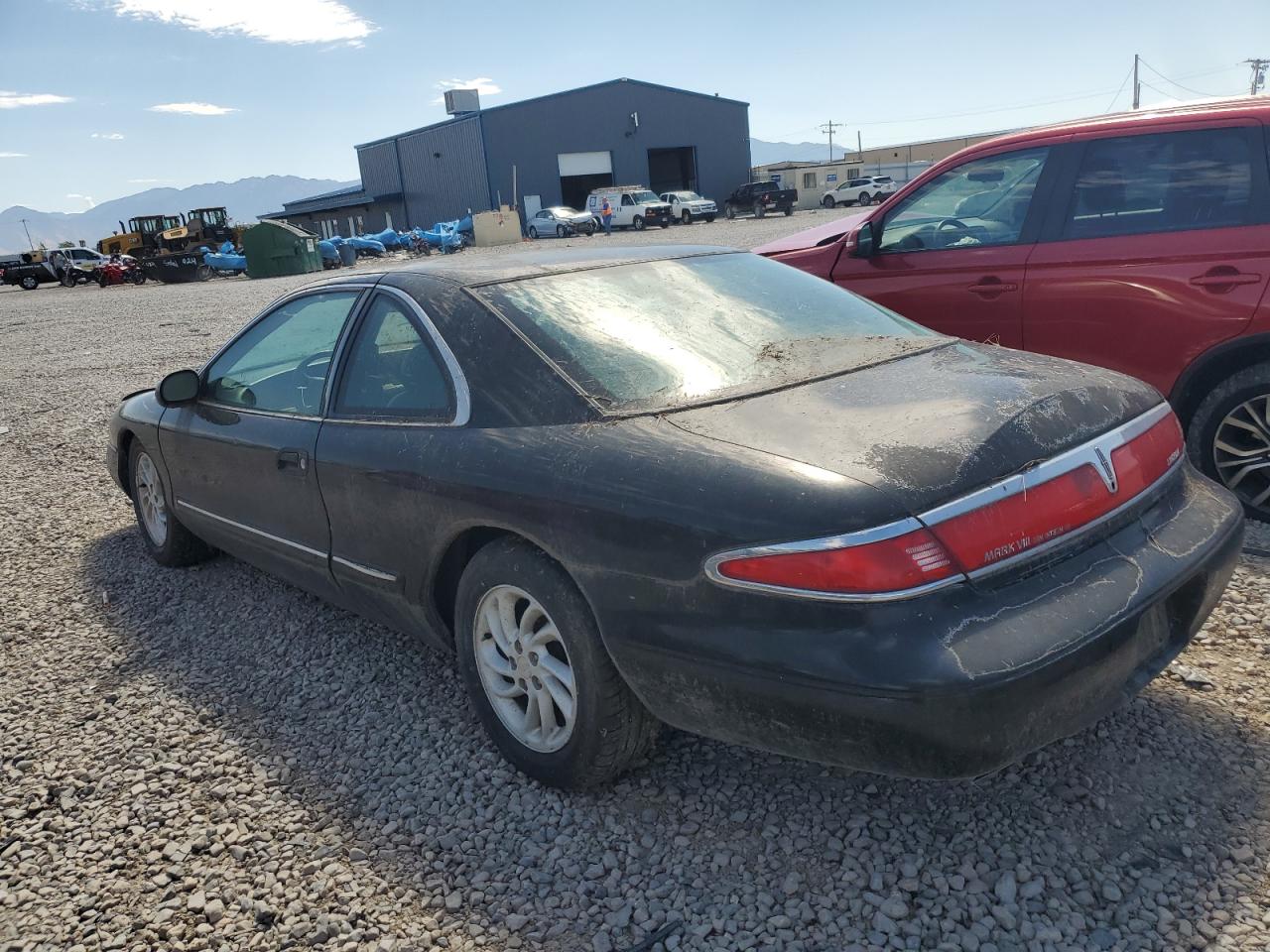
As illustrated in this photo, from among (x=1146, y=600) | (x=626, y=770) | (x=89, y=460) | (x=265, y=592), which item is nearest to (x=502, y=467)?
(x=626, y=770)

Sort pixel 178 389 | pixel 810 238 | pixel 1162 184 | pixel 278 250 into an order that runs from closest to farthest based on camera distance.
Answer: pixel 178 389 < pixel 1162 184 < pixel 810 238 < pixel 278 250

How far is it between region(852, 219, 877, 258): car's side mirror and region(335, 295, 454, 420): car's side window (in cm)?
288

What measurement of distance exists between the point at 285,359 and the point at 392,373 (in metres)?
0.95

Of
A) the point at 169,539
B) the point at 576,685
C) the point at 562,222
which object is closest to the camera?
the point at 576,685

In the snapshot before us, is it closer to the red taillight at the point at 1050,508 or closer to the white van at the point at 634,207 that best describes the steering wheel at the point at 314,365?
the red taillight at the point at 1050,508

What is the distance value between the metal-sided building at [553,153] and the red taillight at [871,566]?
159 ft

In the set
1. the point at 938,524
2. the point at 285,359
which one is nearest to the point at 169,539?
the point at 285,359

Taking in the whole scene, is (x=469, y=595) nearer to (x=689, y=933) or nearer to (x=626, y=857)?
(x=626, y=857)

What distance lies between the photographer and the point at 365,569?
3.20m

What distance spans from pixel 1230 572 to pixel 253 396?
3469 millimetres

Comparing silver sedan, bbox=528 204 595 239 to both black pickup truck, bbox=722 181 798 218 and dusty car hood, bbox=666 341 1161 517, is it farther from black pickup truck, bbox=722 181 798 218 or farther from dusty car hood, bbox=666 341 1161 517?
dusty car hood, bbox=666 341 1161 517

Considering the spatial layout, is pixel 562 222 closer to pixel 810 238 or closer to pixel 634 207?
pixel 634 207

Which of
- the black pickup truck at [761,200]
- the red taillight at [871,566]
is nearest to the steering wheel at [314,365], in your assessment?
the red taillight at [871,566]

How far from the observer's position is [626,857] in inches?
96.8
